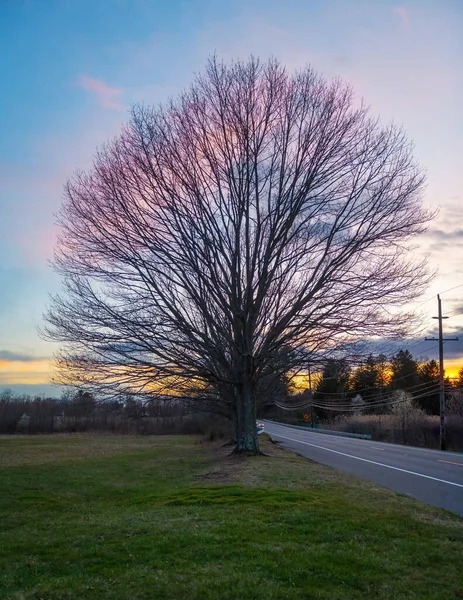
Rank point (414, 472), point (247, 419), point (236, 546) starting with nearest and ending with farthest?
point (236, 546) → point (414, 472) → point (247, 419)

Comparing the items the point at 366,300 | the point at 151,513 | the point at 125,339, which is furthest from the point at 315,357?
the point at 151,513

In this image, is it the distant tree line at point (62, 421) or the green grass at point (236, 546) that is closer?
the green grass at point (236, 546)

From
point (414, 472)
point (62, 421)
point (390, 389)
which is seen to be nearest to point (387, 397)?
point (390, 389)

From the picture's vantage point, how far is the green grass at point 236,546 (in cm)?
544

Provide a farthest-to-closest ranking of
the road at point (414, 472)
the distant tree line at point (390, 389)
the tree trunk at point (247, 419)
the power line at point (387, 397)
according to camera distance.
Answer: the power line at point (387, 397)
the distant tree line at point (390, 389)
the tree trunk at point (247, 419)
the road at point (414, 472)

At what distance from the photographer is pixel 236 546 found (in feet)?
22.1

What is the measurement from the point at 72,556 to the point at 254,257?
12.7 metres

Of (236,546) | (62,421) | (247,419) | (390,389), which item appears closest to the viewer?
(236,546)

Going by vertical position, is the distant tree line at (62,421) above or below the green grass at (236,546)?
below

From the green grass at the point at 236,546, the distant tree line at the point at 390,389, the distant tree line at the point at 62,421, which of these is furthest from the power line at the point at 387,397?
the green grass at the point at 236,546

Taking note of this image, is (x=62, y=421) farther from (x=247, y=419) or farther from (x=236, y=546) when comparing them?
(x=236, y=546)

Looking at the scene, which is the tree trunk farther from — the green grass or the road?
the green grass

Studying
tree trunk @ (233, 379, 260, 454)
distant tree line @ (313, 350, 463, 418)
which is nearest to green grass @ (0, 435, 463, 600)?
tree trunk @ (233, 379, 260, 454)

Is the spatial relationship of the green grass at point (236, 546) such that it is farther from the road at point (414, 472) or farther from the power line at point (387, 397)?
the power line at point (387, 397)
